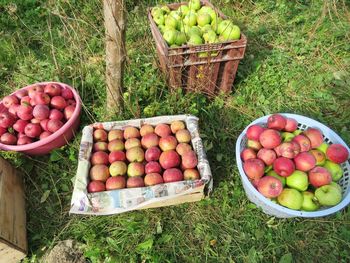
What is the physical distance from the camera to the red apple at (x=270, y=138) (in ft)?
7.26

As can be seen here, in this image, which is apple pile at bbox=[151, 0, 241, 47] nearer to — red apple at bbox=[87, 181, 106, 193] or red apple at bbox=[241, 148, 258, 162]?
red apple at bbox=[241, 148, 258, 162]

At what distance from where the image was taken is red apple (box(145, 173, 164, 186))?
2.13 metres

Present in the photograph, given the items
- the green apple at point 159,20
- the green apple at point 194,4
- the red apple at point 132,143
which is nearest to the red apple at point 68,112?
the red apple at point 132,143

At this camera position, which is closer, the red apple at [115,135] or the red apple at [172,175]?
the red apple at [172,175]

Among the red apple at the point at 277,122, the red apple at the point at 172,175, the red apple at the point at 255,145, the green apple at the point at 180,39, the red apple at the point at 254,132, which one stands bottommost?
the red apple at the point at 172,175

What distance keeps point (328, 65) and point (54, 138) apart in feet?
10.1

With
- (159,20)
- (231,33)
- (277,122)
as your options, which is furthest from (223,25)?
(277,122)

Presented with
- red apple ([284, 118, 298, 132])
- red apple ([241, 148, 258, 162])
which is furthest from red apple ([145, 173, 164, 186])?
red apple ([284, 118, 298, 132])

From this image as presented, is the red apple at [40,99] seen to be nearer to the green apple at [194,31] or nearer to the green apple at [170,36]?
the green apple at [170,36]

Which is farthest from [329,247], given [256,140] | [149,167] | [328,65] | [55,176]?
[55,176]

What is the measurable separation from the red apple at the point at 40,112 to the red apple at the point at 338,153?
2.39 meters

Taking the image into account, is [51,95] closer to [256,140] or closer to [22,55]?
[22,55]

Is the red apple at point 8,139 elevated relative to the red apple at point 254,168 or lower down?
lower down

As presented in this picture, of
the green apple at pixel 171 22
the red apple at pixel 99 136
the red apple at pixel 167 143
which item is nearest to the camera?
the red apple at pixel 167 143
